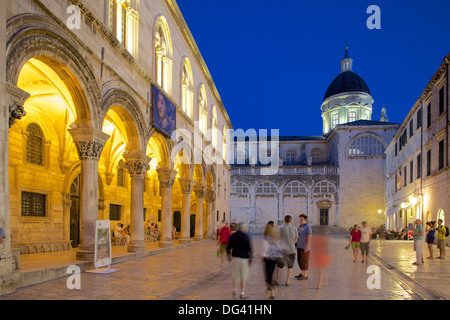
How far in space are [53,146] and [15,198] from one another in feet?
9.81

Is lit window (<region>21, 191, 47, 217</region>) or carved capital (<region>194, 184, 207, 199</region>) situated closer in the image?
lit window (<region>21, 191, 47, 217</region>)

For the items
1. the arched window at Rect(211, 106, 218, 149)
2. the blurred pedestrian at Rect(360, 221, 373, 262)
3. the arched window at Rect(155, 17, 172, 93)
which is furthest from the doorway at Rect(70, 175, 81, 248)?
the arched window at Rect(211, 106, 218, 149)

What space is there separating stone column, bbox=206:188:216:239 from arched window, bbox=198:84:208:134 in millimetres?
4662

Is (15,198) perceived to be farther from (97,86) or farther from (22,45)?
(22,45)

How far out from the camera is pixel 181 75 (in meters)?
21.8

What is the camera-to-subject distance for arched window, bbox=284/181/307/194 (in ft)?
175

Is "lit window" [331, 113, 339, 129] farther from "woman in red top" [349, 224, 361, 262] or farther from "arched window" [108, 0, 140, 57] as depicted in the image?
"arched window" [108, 0, 140, 57]

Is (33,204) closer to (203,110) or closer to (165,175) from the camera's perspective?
(165,175)

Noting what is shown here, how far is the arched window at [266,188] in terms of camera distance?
53.9 m

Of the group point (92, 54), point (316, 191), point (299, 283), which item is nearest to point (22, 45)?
point (92, 54)

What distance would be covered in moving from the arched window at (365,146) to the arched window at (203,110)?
97.8 ft

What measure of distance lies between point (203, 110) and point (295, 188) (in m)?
28.6

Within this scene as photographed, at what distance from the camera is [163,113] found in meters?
17.8

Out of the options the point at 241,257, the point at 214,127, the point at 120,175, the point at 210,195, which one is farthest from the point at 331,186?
the point at 241,257
